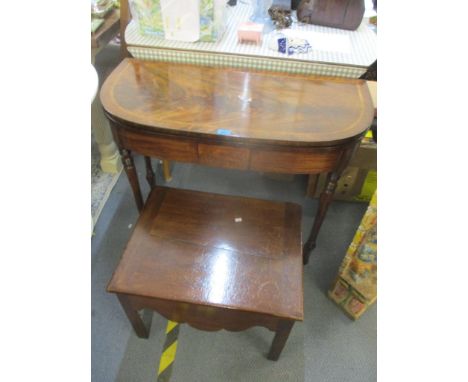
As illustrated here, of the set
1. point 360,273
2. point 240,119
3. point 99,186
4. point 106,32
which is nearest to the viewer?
point 240,119

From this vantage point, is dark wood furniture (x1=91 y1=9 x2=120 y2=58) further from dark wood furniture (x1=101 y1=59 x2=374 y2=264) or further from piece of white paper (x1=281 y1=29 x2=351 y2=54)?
piece of white paper (x1=281 y1=29 x2=351 y2=54)

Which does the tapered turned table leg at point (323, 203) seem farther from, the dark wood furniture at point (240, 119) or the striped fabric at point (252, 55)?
the striped fabric at point (252, 55)

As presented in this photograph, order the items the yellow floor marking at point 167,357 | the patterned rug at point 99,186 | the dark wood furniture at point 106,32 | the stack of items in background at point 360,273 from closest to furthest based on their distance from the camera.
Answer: the stack of items in background at point 360,273 < the yellow floor marking at point 167,357 < the dark wood furniture at point 106,32 < the patterned rug at point 99,186

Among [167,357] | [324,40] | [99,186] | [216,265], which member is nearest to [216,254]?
[216,265]

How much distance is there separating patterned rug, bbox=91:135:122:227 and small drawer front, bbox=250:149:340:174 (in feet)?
3.26

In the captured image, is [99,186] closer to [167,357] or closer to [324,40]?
[167,357]

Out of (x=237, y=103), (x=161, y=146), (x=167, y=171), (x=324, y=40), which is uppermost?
(x=324, y=40)

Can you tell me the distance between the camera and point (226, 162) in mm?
850

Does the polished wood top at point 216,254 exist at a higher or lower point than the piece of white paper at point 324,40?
lower

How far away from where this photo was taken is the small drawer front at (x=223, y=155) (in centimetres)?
82

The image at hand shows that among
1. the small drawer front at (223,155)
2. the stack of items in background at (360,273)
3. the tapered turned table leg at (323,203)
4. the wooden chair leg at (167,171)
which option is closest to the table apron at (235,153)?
the small drawer front at (223,155)

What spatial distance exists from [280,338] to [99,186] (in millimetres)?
1198
